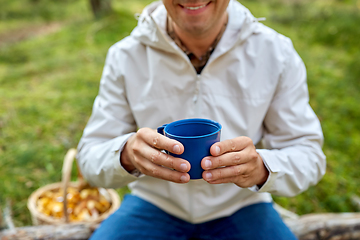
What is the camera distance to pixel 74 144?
3477mm

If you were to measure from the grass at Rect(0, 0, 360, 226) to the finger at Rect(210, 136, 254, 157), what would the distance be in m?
1.87

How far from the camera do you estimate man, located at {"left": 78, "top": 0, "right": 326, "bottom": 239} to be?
1463 millimetres

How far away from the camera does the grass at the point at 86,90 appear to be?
2941 millimetres

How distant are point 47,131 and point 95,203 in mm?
1674

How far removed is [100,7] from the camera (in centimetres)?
768

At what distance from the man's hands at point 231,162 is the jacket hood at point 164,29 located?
55cm

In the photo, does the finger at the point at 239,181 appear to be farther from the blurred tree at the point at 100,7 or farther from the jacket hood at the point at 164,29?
the blurred tree at the point at 100,7

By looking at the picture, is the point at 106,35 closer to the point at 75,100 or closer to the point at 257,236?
the point at 75,100

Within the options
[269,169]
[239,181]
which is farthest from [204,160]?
[269,169]

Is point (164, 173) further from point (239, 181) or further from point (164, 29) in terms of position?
point (164, 29)

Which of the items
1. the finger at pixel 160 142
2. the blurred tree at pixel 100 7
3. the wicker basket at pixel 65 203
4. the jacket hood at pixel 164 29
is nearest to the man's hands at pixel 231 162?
the finger at pixel 160 142

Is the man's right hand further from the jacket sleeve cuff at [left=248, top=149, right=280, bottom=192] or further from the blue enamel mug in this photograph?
the jacket sleeve cuff at [left=248, top=149, right=280, bottom=192]

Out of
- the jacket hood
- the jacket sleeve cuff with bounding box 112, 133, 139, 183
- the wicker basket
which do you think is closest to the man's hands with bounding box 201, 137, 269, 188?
the jacket sleeve cuff with bounding box 112, 133, 139, 183

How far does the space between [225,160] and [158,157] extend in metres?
0.22
